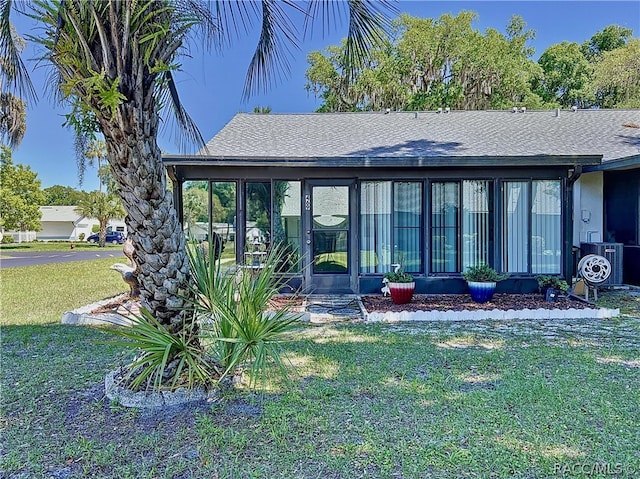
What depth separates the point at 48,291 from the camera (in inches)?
358

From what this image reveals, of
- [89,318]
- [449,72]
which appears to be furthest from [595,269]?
[449,72]

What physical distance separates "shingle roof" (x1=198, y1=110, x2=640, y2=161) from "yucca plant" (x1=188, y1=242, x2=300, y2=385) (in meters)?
4.28

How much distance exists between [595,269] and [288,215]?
563cm

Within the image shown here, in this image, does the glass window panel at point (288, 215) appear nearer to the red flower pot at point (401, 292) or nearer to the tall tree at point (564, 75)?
the red flower pot at point (401, 292)

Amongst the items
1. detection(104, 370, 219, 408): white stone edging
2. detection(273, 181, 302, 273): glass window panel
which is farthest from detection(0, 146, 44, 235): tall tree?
detection(104, 370, 219, 408): white stone edging

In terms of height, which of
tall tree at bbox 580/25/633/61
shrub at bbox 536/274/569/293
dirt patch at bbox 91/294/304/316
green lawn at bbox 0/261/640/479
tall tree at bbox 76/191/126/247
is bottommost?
green lawn at bbox 0/261/640/479

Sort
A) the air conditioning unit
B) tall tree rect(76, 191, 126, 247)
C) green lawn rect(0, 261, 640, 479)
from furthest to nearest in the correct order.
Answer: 1. tall tree rect(76, 191, 126, 247)
2. the air conditioning unit
3. green lawn rect(0, 261, 640, 479)

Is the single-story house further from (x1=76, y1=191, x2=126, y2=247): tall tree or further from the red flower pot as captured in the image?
(x1=76, y1=191, x2=126, y2=247): tall tree

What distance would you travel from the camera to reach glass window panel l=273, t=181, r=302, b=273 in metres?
8.03

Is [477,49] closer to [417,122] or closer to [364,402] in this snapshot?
[417,122]

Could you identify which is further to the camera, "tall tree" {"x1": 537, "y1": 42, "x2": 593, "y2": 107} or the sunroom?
"tall tree" {"x1": 537, "y1": 42, "x2": 593, "y2": 107}

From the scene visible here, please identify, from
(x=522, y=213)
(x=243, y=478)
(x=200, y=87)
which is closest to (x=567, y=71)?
(x=522, y=213)

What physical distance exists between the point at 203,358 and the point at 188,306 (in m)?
0.49

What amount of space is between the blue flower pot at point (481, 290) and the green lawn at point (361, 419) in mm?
2157
